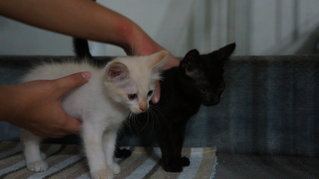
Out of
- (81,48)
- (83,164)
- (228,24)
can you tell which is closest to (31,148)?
(83,164)

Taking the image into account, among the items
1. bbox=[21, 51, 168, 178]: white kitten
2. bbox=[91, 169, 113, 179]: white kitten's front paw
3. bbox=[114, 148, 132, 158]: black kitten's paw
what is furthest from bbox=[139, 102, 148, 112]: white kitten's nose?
bbox=[114, 148, 132, 158]: black kitten's paw

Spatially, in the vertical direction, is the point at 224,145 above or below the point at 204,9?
below

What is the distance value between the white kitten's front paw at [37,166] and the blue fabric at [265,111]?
21.5 inches

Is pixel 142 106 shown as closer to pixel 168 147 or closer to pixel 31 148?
pixel 168 147

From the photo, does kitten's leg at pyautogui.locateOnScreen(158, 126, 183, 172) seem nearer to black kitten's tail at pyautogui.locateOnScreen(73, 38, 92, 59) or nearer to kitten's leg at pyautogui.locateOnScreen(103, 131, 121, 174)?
kitten's leg at pyautogui.locateOnScreen(103, 131, 121, 174)

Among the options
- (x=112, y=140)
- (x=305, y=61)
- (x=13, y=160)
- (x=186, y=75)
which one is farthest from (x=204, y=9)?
(x=13, y=160)

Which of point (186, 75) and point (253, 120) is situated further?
point (253, 120)

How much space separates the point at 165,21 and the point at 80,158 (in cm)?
82

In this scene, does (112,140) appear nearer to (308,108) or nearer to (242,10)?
(308,108)

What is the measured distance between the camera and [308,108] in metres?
1.23

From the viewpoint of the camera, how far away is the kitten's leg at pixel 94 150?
0.95 metres

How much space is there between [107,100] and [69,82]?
0.12m

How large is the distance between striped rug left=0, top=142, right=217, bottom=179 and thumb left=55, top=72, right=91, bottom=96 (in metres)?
0.27

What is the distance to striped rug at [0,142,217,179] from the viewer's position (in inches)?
39.9
